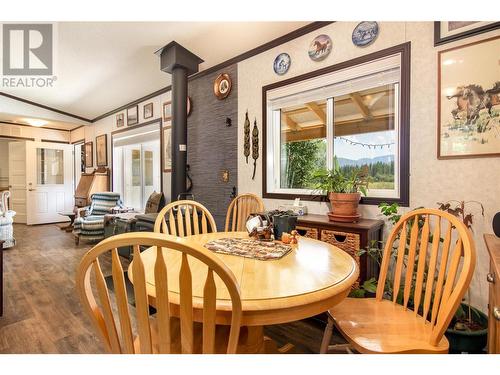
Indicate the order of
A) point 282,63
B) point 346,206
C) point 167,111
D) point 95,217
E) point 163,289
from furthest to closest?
1. point 95,217
2. point 167,111
3. point 282,63
4. point 346,206
5. point 163,289

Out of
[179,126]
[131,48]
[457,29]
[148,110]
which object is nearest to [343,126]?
[457,29]

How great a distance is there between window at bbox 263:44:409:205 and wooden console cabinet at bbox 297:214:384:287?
0.98 ft

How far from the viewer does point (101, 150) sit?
219 inches

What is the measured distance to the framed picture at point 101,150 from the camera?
17.9 ft

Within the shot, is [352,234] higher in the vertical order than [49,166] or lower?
lower

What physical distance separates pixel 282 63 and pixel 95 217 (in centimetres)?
368

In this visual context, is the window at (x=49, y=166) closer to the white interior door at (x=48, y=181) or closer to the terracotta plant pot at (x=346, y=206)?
the white interior door at (x=48, y=181)

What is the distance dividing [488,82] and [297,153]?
4.91ft

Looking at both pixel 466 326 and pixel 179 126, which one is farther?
pixel 179 126

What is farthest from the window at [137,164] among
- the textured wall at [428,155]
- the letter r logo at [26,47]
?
the textured wall at [428,155]

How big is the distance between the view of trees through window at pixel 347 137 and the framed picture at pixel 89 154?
5012mm

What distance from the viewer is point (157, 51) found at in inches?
116

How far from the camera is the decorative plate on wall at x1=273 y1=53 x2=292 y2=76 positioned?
2561 millimetres

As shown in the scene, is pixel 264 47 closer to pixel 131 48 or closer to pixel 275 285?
pixel 131 48
